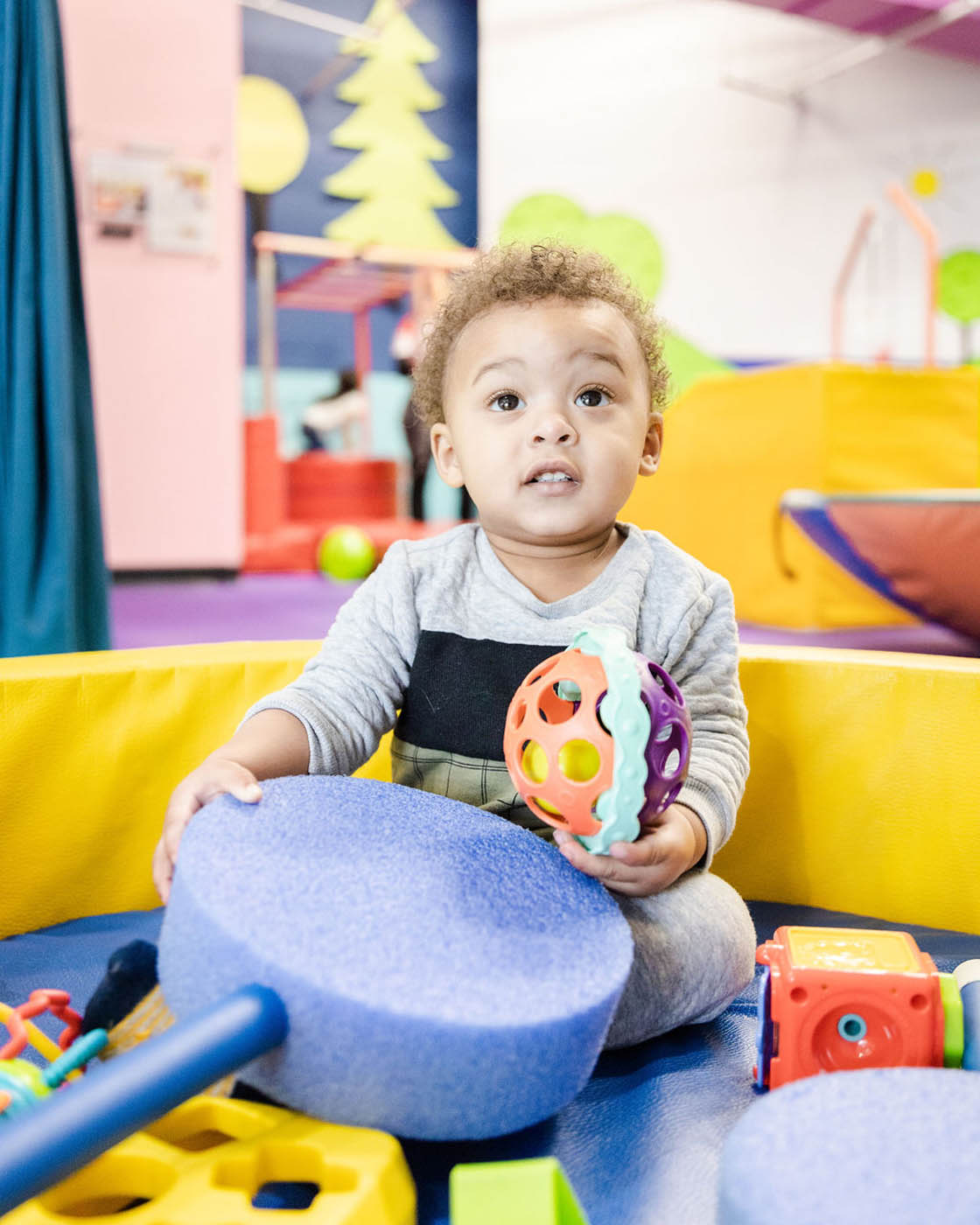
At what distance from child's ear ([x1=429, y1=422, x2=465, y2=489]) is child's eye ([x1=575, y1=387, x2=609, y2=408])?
125 mm

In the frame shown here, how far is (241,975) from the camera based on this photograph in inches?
20.2

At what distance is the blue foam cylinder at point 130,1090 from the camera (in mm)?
374

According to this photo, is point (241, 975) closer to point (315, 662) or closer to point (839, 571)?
point (315, 662)

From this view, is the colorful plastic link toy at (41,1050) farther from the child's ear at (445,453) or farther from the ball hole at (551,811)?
the child's ear at (445,453)

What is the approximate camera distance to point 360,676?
825 mm

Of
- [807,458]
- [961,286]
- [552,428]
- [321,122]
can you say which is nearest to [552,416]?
[552,428]

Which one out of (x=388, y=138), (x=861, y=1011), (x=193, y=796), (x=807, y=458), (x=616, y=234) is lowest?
(x=861, y=1011)

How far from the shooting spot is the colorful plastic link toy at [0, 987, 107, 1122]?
1.70 feet

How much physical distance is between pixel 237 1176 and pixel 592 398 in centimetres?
55

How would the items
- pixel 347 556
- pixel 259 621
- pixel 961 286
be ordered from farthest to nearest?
pixel 961 286
pixel 347 556
pixel 259 621

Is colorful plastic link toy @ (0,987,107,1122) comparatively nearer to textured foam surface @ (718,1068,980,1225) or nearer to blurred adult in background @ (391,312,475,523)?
textured foam surface @ (718,1068,980,1225)

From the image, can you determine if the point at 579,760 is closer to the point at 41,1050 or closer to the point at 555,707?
the point at 555,707

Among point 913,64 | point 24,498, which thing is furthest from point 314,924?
point 913,64

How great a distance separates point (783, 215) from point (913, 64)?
3.25 feet
